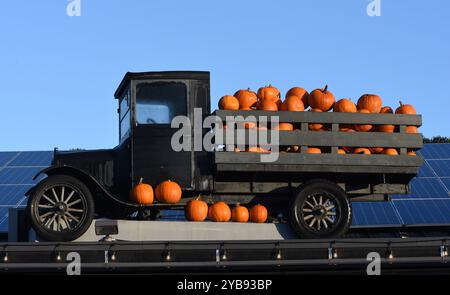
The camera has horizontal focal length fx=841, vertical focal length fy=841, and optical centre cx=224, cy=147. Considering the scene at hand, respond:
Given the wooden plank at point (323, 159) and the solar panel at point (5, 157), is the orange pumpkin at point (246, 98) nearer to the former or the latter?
the wooden plank at point (323, 159)

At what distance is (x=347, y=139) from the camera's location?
34.1 feet

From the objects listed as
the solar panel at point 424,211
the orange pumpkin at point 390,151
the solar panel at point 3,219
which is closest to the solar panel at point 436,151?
the solar panel at point 424,211

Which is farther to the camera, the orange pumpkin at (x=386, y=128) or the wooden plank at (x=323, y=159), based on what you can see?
the orange pumpkin at (x=386, y=128)

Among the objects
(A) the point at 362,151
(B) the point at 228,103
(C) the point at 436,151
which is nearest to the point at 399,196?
(C) the point at 436,151

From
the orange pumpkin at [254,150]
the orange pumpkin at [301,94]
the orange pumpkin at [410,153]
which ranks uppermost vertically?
the orange pumpkin at [301,94]

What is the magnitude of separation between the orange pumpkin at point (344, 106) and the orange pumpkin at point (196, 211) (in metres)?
2.13

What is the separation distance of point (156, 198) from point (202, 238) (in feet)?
2.58

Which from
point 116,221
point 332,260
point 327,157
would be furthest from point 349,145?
point 116,221

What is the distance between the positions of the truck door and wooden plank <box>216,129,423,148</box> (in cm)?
67

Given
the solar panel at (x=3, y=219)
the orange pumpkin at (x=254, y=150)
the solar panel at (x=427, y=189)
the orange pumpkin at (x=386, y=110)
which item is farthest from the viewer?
the solar panel at (x=427, y=189)

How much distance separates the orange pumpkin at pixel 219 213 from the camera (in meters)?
10.3

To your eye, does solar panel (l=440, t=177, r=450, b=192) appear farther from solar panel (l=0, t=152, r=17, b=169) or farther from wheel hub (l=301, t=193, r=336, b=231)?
solar panel (l=0, t=152, r=17, b=169)

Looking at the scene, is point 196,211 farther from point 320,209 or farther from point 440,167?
point 440,167

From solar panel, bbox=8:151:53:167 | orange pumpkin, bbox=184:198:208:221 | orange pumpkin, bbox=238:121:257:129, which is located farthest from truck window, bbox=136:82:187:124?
solar panel, bbox=8:151:53:167
